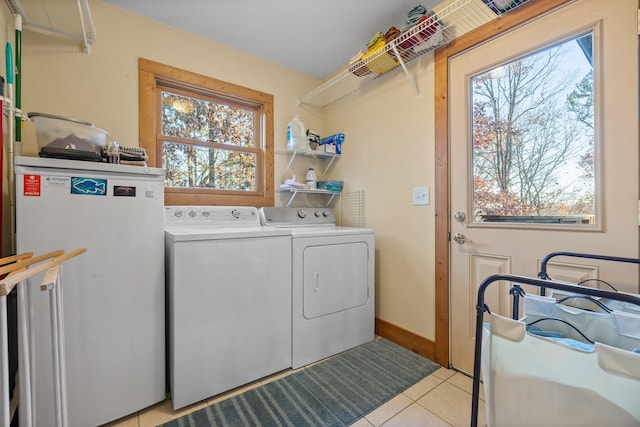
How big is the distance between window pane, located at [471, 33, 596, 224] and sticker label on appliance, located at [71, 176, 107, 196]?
2079 millimetres

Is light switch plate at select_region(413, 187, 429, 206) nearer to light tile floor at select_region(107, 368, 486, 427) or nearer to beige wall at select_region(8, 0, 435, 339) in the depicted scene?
beige wall at select_region(8, 0, 435, 339)

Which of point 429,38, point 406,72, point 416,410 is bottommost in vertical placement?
point 416,410

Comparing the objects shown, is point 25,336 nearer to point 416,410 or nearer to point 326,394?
point 326,394

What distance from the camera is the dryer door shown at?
6.15 feet

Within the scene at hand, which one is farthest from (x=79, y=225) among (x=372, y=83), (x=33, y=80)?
(x=372, y=83)

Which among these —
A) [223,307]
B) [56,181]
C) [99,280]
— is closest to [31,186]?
[56,181]

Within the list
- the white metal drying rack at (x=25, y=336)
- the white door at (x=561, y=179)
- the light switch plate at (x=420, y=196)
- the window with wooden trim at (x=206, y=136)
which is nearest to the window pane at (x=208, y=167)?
the window with wooden trim at (x=206, y=136)

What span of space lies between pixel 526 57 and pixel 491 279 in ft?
4.45

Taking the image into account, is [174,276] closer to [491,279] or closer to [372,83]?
[491,279]

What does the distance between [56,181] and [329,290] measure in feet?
5.30

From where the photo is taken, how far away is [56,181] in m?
1.21

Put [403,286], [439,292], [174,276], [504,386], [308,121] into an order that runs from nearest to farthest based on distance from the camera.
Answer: [504,386], [174,276], [439,292], [403,286], [308,121]

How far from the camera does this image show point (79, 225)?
1.25 m

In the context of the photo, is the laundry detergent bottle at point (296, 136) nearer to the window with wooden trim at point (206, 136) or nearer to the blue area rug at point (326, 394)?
the window with wooden trim at point (206, 136)
